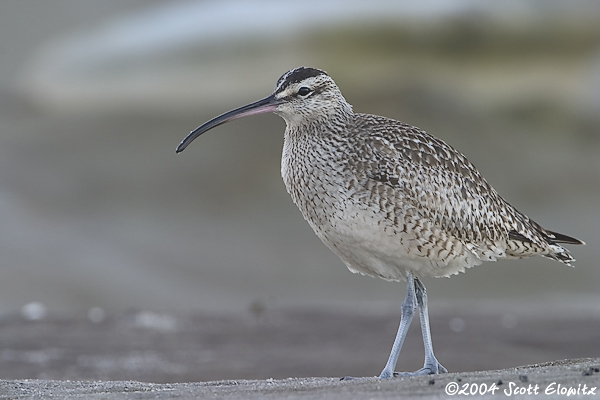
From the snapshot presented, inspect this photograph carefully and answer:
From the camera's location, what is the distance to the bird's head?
7336mm

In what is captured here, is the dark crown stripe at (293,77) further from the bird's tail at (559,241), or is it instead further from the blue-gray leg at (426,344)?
the bird's tail at (559,241)

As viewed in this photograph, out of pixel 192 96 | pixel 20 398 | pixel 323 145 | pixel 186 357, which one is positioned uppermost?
pixel 192 96

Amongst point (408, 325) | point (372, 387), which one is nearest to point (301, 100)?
point (408, 325)

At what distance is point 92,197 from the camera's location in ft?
64.8

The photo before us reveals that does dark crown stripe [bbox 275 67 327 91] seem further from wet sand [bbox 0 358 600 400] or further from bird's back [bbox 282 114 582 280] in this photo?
wet sand [bbox 0 358 600 400]

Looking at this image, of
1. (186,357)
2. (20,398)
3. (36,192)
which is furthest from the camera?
(36,192)

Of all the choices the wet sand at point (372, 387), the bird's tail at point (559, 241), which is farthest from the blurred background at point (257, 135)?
the wet sand at point (372, 387)

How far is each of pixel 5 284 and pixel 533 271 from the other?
881 cm

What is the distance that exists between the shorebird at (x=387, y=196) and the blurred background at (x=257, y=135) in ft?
30.2

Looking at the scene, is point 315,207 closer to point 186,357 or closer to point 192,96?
point 186,357

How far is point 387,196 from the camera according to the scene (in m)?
6.89

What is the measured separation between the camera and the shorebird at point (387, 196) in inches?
271

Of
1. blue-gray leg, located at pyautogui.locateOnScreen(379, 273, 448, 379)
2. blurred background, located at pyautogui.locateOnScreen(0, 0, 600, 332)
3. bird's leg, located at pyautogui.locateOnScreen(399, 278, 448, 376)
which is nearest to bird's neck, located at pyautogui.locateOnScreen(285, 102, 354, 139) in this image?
blue-gray leg, located at pyautogui.locateOnScreen(379, 273, 448, 379)

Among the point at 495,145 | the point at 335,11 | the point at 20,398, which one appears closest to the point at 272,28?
the point at 335,11
